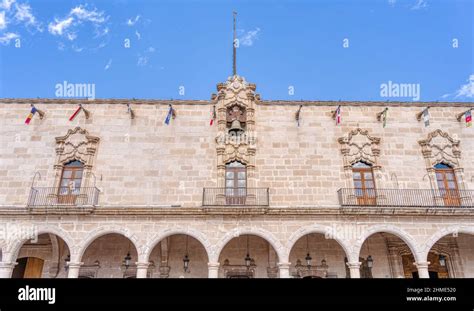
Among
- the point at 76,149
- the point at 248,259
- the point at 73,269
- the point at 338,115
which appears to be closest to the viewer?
the point at 73,269

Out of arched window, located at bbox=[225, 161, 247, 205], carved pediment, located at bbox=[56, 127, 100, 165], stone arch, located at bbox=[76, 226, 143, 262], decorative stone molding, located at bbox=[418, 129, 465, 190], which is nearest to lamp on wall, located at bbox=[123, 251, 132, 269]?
stone arch, located at bbox=[76, 226, 143, 262]

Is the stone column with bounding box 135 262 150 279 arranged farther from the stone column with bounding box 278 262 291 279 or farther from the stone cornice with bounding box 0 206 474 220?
the stone column with bounding box 278 262 291 279

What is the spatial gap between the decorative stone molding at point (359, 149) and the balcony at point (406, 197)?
2.59ft

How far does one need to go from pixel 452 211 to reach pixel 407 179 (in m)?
1.96

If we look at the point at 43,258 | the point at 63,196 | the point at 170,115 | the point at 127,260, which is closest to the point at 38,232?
the point at 63,196

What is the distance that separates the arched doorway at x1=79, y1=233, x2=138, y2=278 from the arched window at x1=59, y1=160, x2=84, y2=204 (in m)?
2.01

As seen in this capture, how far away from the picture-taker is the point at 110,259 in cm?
1233

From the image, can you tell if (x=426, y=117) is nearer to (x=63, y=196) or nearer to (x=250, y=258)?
(x=250, y=258)

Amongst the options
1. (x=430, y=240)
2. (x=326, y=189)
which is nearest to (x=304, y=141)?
(x=326, y=189)

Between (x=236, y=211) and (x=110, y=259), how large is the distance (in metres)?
5.35

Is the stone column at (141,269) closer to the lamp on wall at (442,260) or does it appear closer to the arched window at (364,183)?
the arched window at (364,183)

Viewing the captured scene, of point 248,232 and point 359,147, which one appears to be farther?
point 359,147
